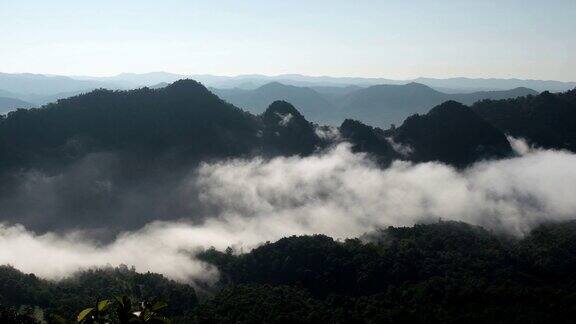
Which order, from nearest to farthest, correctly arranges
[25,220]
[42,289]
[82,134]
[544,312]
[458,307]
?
[544,312] → [458,307] → [42,289] → [25,220] → [82,134]

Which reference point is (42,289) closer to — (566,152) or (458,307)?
(458,307)

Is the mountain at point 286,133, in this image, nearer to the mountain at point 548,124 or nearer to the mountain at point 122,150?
the mountain at point 122,150

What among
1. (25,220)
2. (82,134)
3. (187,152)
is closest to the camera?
(25,220)

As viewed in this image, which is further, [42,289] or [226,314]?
[42,289]

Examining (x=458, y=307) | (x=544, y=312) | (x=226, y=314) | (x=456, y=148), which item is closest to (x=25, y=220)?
(x=226, y=314)

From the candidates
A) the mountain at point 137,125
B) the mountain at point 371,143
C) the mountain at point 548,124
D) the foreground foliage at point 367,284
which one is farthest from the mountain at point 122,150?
the mountain at point 548,124

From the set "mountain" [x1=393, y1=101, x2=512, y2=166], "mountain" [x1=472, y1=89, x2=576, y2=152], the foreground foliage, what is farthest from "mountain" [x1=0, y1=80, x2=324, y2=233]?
"mountain" [x1=472, y1=89, x2=576, y2=152]

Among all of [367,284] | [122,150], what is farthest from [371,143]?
[367,284]

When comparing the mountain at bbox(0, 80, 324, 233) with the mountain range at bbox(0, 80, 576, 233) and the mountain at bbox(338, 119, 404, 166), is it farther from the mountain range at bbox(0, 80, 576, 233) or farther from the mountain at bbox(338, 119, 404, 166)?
the mountain at bbox(338, 119, 404, 166)
